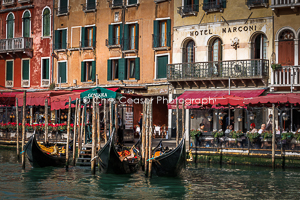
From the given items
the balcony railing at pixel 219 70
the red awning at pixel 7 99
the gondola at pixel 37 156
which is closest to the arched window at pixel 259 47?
the balcony railing at pixel 219 70

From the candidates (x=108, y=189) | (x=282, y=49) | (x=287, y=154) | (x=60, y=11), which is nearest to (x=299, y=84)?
(x=282, y=49)

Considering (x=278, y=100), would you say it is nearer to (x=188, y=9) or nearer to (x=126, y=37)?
(x=188, y=9)

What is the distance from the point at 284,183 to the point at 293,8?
9.67 m

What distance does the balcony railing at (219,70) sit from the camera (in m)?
23.4

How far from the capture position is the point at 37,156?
19125mm

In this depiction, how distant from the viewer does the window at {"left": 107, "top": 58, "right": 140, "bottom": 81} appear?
28094 mm

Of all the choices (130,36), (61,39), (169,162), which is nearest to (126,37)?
→ (130,36)

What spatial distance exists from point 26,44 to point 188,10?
11091 mm

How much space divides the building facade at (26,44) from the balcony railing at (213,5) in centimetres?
1052

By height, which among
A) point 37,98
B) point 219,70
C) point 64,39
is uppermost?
point 64,39

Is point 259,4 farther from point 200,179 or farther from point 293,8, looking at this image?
point 200,179

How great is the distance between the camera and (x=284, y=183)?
15.8 m

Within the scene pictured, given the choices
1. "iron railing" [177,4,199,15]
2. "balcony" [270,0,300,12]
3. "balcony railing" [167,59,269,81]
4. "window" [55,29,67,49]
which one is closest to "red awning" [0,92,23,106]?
"window" [55,29,67,49]

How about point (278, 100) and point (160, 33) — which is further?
point (160, 33)
